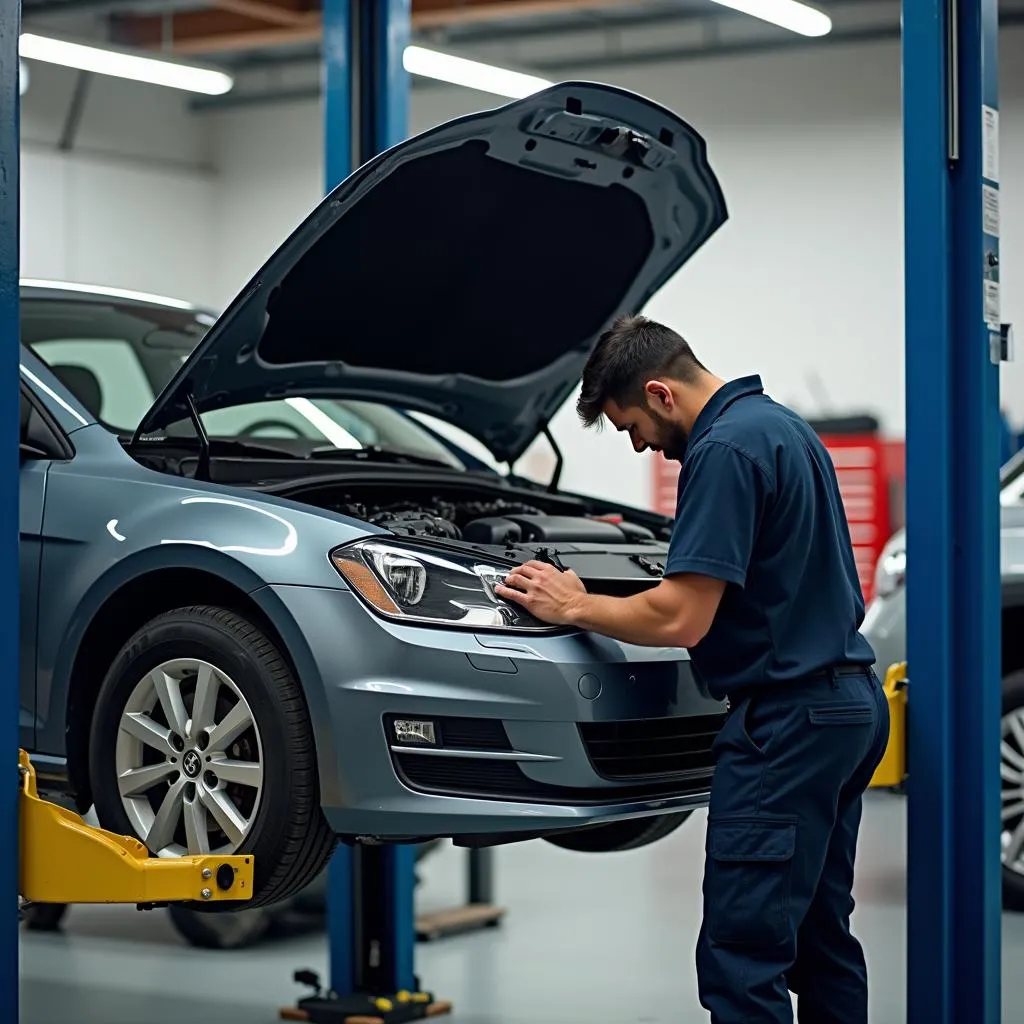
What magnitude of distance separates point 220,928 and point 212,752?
2573 millimetres

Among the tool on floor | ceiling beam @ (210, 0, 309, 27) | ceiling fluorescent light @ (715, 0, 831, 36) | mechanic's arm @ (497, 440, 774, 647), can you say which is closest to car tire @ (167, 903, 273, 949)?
the tool on floor

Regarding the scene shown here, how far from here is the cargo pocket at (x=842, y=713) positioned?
10.5 ft

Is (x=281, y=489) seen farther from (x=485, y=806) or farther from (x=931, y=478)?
(x=931, y=478)

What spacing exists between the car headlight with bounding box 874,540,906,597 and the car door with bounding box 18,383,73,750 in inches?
129

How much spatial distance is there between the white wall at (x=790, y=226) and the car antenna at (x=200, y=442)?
9423 mm

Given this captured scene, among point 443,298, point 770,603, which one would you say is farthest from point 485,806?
point 443,298

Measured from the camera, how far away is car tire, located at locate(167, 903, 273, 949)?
578 cm

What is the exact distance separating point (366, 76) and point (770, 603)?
2450mm

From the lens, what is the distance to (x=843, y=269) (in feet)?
43.7

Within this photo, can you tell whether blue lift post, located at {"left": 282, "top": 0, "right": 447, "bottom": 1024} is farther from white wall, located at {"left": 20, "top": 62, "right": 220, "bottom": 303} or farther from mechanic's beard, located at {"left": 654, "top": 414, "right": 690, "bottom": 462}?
white wall, located at {"left": 20, "top": 62, "right": 220, "bottom": 303}

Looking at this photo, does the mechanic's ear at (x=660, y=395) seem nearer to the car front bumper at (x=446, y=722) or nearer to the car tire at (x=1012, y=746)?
the car front bumper at (x=446, y=722)

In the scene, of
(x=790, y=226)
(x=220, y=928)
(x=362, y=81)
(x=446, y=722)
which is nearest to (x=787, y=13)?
(x=362, y=81)

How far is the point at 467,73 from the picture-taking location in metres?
10.4

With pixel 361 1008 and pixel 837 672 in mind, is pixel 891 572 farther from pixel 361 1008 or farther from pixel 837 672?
pixel 837 672
